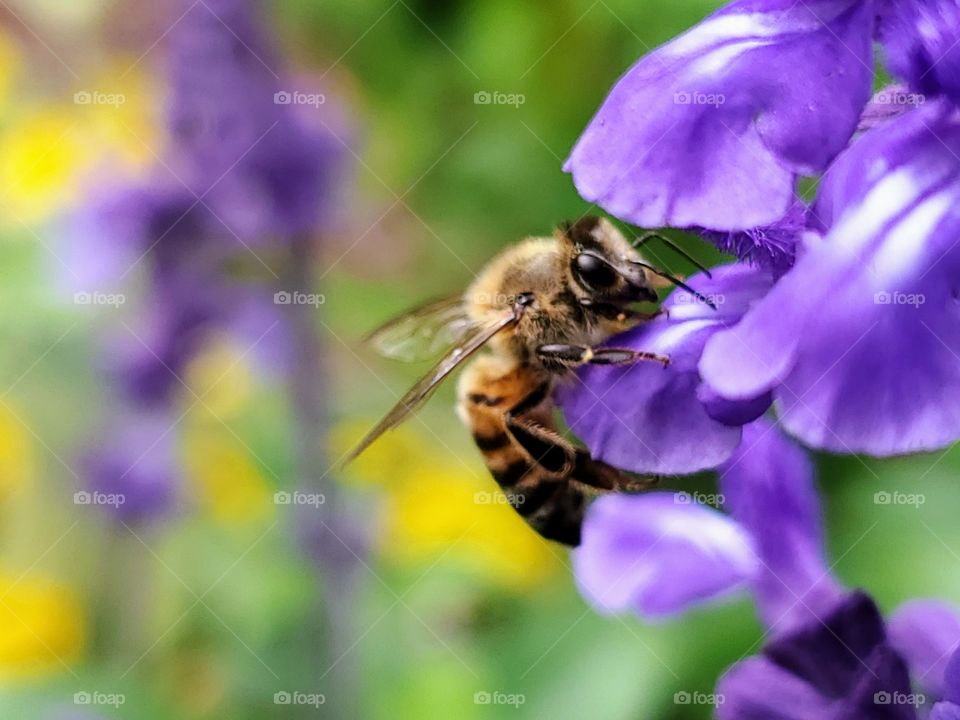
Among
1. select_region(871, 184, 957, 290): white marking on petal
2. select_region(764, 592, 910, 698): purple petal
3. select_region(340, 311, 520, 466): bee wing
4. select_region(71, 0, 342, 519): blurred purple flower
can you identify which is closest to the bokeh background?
select_region(71, 0, 342, 519): blurred purple flower

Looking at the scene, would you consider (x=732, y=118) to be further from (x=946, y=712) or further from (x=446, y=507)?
(x=446, y=507)

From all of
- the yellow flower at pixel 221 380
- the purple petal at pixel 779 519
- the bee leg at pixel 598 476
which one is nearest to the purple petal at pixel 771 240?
the purple petal at pixel 779 519

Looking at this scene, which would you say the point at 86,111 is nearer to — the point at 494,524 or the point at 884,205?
the point at 494,524

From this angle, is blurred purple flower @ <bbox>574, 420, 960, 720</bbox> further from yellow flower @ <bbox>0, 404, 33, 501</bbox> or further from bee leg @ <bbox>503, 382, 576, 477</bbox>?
yellow flower @ <bbox>0, 404, 33, 501</bbox>

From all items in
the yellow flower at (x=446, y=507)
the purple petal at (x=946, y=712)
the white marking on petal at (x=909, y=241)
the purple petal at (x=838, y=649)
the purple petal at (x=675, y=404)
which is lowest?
the yellow flower at (x=446, y=507)

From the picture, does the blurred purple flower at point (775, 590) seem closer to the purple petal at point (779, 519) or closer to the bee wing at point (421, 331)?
the purple petal at point (779, 519)

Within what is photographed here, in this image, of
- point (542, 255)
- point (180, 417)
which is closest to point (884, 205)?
point (542, 255)
